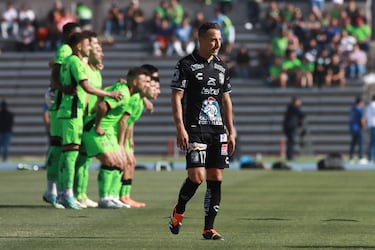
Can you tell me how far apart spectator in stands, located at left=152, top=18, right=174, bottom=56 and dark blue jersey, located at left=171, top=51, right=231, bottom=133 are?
111ft

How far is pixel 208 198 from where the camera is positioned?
12.8 metres

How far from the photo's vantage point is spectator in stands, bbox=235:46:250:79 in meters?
44.9

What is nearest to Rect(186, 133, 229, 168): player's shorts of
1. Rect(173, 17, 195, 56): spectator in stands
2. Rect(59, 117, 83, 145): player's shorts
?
Rect(59, 117, 83, 145): player's shorts

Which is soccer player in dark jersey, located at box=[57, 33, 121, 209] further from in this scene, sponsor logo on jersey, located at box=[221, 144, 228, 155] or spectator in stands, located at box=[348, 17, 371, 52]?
spectator in stands, located at box=[348, 17, 371, 52]

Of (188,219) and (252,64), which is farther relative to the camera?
(252,64)

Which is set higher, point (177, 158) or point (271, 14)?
point (271, 14)

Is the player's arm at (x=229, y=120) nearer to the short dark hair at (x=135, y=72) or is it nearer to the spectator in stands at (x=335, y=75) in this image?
the short dark hair at (x=135, y=72)

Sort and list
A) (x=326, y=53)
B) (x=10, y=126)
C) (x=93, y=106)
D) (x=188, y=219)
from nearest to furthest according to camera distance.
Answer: (x=188, y=219)
(x=93, y=106)
(x=10, y=126)
(x=326, y=53)

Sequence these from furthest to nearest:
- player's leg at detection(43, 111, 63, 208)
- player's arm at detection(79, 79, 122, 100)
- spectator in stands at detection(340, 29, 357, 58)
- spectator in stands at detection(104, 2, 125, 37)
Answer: spectator in stands at detection(104, 2, 125, 37)
spectator in stands at detection(340, 29, 357, 58)
player's leg at detection(43, 111, 63, 208)
player's arm at detection(79, 79, 122, 100)

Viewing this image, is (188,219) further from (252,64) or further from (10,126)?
(252,64)

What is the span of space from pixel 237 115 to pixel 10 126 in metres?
8.28

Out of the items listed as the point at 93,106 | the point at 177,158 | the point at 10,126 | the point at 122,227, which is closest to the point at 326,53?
the point at 177,158

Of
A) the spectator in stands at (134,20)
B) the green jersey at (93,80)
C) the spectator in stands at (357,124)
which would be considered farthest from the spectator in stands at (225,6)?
the green jersey at (93,80)

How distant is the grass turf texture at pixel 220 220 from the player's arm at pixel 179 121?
0.95 metres
